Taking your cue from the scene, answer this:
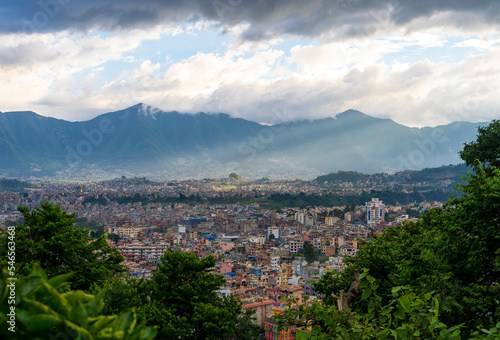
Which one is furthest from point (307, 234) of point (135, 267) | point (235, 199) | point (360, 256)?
point (360, 256)

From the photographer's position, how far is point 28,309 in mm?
798

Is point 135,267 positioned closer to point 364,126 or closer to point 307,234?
point 307,234

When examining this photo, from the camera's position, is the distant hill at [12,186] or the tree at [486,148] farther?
the distant hill at [12,186]

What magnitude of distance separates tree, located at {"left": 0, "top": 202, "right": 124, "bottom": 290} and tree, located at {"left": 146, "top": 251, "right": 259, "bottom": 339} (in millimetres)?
1073

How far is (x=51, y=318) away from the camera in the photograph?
766mm

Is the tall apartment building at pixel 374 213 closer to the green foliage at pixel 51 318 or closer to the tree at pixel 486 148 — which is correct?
the tree at pixel 486 148

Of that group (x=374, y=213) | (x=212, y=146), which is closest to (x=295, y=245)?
(x=374, y=213)

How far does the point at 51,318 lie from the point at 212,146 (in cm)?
13276

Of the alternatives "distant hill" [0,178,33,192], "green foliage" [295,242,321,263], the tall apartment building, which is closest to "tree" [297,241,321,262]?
"green foliage" [295,242,321,263]

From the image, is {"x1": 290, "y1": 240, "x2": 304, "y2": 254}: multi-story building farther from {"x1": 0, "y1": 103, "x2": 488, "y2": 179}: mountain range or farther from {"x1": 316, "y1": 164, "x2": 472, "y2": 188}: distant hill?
{"x1": 0, "y1": 103, "x2": 488, "y2": 179}: mountain range

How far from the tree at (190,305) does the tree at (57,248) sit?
3.52ft

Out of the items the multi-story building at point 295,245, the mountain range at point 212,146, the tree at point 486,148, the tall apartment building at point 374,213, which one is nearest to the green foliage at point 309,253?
the multi-story building at point 295,245

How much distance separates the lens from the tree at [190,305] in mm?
6484

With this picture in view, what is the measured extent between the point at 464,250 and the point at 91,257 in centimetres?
606
